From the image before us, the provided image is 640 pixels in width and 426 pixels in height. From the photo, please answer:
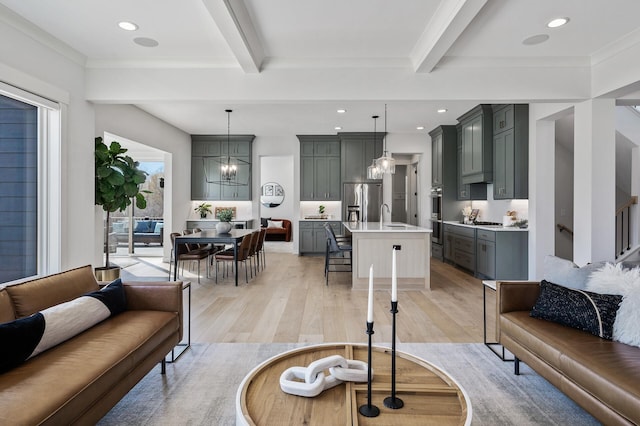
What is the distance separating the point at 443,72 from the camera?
13.3ft

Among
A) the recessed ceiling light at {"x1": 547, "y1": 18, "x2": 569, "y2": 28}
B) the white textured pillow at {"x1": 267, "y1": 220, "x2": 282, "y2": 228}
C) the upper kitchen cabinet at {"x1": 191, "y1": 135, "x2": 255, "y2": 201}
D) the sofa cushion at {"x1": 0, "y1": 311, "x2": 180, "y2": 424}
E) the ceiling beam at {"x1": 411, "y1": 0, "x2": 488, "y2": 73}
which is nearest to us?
the sofa cushion at {"x1": 0, "y1": 311, "x2": 180, "y2": 424}

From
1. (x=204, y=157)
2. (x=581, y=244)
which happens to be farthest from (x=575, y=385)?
(x=204, y=157)

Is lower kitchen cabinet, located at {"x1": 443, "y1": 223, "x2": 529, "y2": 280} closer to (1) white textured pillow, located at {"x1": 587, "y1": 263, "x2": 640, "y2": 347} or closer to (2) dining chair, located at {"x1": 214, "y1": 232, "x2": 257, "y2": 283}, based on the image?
(1) white textured pillow, located at {"x1": 587, "y1": 263, "x2": 640, "y2": 347}

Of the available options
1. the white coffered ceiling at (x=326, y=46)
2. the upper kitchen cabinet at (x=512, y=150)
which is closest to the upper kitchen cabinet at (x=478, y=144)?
the upper kitchen cabinet at (x=512, y=150)

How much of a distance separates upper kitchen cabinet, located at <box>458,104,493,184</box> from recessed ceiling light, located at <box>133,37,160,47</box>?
197 inches

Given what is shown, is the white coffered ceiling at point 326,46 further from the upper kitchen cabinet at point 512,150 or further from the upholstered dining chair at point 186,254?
the upholstered dining chair at point 186,254

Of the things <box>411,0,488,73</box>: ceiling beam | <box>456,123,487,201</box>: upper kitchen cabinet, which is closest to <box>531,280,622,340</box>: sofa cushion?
<box>411,0,488,73</box>: ceiling beam

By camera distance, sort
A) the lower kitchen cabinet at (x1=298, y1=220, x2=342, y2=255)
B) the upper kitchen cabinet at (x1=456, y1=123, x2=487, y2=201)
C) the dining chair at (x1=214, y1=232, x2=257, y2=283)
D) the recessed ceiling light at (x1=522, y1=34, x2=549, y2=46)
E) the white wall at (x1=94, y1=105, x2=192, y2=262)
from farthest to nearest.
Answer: the lower kitchen cabinet at (x1=298, y1=220, x2=342, y2=255) → the upper kitchen cabinet at (x1=456, y1=123, x2=487, y2=201) → the dining chair at (x1=214, y1=232, x2=257, y2=283) → the white wall at (x1=94, y1=105, x2=192, y2=262) → the recessed ceiling light at (x1=522, y1=34, x2=549, y2=46)

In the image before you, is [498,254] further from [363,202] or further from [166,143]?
[166,143]

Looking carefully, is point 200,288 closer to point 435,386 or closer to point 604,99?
point 435,386

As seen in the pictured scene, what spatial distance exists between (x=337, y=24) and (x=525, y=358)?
10.2 feet

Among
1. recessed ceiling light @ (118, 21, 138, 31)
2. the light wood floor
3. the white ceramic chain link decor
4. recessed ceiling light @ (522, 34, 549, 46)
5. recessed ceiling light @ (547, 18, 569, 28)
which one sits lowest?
the light wood floor

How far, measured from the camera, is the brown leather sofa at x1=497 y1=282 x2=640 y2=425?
1.59 m

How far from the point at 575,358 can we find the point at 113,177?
4.85m
